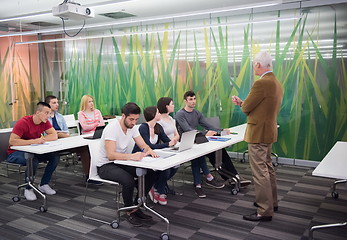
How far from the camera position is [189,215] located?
392 cm

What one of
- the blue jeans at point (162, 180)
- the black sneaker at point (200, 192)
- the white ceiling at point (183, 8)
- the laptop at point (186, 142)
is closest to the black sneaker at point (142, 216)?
the blue jeans at point (162, 180)

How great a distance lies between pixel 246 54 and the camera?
6660 mm

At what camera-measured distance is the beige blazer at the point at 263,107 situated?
351 centimetres

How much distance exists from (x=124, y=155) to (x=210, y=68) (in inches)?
159

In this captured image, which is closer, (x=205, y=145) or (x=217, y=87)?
(x=205, y=145)

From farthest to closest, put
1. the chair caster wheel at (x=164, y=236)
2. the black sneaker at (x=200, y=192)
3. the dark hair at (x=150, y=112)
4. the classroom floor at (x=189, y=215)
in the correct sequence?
the black sneaker at (x=200, y=192) < the dark hair at (x=150, y=112) < the classroom floor at (x=189, y=215) < the chair caster wheel at (x=164, y=236)

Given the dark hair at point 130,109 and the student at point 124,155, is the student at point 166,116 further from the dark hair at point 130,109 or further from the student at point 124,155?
the dark hair at point 130,109

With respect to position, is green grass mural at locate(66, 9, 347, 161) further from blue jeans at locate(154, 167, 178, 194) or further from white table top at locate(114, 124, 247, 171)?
blue jeans at locate(154, 167, 178, 194)

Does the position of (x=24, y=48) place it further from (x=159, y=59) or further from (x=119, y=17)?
(x=159, y=59)

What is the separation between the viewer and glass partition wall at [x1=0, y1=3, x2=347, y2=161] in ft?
19.6

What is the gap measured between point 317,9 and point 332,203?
339 centimetres

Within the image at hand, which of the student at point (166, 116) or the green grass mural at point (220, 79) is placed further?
the green grass mural at point (220, 79)

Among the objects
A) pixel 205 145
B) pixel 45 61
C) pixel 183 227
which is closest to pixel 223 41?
pixel 205 145

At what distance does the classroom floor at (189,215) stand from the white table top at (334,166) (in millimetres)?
755
